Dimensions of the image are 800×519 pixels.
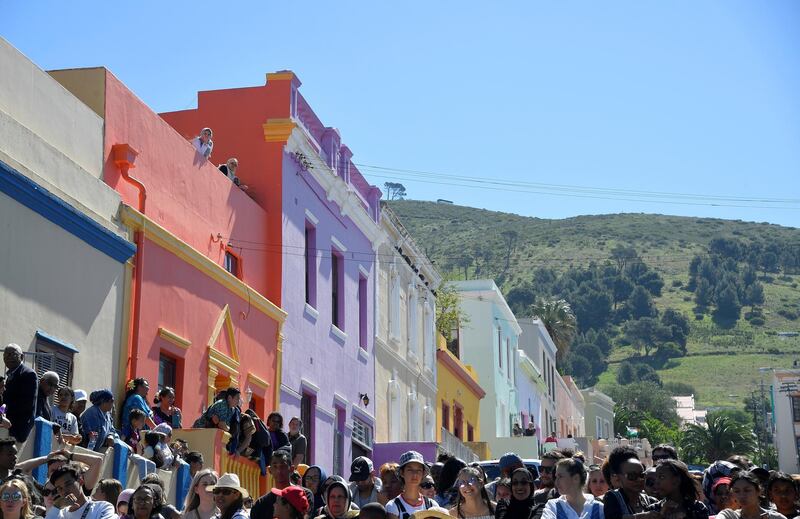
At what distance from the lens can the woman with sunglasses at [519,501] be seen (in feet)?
37.9

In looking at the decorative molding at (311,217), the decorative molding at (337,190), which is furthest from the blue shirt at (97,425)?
the decorative molding at (311,217)

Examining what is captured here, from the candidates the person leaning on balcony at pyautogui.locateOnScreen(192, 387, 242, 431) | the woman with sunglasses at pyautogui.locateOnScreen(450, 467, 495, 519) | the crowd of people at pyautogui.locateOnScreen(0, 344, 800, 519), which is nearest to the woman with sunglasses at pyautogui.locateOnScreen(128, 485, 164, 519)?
the crowd of people at pyautogui.locateOnScreen(0, 344, 800, 519)

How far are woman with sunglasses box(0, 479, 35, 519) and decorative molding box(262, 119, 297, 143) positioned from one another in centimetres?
1397

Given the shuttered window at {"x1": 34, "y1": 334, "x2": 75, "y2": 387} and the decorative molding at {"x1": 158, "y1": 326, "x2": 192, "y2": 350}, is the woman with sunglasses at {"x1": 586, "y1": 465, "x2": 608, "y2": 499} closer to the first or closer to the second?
the shuttered window at {"x1": 34, "y1": 334, "x2": 75, "y2": 387}

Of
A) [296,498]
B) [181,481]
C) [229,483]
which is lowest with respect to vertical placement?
[296,498]

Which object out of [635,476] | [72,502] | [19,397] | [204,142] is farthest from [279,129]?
[635,476]

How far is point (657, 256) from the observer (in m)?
171

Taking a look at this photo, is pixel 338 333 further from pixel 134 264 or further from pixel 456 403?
pixel 456 403

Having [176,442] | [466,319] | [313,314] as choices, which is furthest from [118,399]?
[466,319]

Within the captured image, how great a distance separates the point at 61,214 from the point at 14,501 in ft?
19.9

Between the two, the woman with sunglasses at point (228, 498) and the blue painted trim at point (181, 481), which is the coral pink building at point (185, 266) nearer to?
the blue painted trim at point (181, 481)

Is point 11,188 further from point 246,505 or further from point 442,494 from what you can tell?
point 442,494

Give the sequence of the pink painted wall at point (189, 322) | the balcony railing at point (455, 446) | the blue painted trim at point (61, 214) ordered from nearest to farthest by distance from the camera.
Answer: the blue painted trim at point (61, 214) < the pink painted wall at point (189, 322) < the balcony railing at point (455, 446)

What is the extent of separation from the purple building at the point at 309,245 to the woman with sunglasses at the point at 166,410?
549 centimetres
